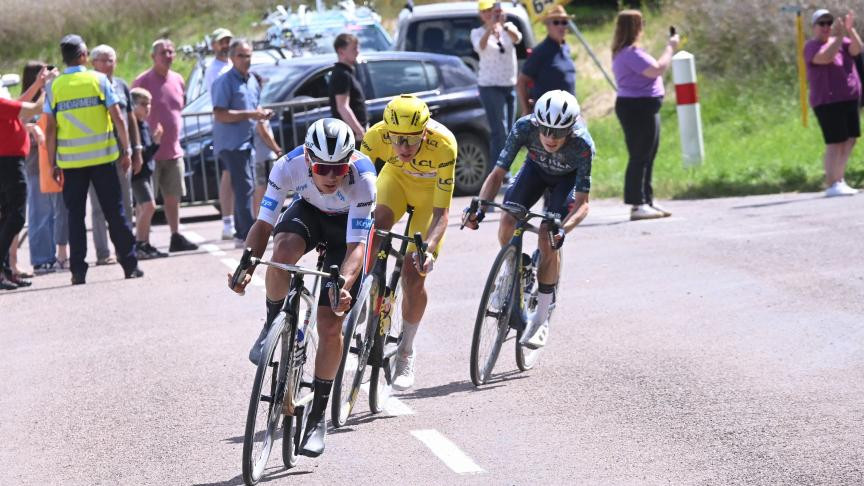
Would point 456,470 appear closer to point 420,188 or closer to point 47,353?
point 420,188

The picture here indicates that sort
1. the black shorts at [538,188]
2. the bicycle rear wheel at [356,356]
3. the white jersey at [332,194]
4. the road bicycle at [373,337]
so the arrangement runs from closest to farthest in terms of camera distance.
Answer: the white jersey at [332,194]
the bicycle rear wheel at [356,356]
the road bicycle at [373,337]
the black shorts at [538,188]

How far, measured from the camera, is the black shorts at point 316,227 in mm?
7660

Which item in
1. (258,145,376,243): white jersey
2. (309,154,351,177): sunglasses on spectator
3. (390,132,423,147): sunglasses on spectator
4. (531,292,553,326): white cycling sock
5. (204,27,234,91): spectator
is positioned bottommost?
(531,292,553,326): white cycling sock

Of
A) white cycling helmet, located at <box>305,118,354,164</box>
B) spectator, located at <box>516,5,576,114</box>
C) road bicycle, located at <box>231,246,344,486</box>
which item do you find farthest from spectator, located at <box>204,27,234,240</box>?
white cycling helmet, located at <box>305,118,354,164</box>

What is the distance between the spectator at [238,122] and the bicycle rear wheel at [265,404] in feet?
26.3

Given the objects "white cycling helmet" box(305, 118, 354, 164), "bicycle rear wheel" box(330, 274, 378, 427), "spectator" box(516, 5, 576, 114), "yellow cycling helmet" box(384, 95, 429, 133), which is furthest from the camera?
"spectator" box(516, 5, 576, 114)

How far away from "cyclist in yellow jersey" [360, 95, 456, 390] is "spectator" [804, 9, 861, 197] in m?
8.23

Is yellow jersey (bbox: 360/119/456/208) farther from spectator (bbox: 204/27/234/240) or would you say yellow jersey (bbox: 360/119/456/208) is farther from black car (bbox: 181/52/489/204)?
black car (bbox: 181/52/489/204)

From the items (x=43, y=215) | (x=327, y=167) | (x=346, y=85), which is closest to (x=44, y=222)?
(x=43, y=215)

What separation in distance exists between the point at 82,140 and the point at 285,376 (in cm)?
707

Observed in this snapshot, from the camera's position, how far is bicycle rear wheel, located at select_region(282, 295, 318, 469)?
7285 millimetres

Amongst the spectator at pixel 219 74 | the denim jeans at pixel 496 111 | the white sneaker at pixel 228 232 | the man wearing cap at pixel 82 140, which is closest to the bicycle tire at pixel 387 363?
the man wearing cap at pixel 82 140

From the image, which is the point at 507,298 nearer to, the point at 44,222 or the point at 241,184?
the point at 241,184

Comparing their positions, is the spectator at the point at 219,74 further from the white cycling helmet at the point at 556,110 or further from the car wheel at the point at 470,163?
the white cycling helmet at the point at 556,110
